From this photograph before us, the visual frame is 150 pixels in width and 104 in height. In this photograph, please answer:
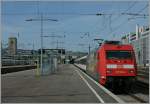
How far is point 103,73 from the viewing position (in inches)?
1013

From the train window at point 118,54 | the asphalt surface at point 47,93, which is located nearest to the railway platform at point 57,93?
the asphalt surface at point 47,93

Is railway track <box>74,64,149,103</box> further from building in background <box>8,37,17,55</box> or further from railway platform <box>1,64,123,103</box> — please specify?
building in background <box>8,37,17,55</box>

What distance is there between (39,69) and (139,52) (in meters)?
49.9

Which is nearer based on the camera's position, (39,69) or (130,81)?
(130,81)

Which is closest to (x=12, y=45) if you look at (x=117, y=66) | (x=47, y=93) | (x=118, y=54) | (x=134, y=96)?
(x=118, y=54)

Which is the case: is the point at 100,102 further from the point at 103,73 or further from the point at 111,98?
the point at 103,73

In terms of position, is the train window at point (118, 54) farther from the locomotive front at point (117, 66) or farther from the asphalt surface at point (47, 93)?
the asphalt surface at point (47, 93)

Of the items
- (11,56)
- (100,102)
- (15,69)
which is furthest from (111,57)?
(11,56)

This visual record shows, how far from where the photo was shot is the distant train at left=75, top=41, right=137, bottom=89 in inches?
985

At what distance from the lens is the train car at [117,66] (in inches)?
→ 985

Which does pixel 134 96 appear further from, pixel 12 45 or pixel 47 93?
pixel 12 45

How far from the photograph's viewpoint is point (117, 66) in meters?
25.4

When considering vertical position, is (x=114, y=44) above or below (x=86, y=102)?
above

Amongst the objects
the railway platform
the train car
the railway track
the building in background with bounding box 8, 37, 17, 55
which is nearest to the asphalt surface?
the railway platform
